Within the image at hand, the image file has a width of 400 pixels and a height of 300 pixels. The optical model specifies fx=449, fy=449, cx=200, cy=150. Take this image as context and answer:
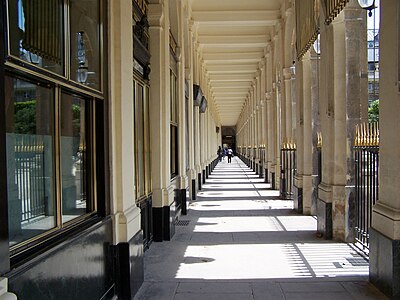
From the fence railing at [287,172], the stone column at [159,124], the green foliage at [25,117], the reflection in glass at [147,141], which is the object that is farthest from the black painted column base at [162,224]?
the fence railing at [287,172]

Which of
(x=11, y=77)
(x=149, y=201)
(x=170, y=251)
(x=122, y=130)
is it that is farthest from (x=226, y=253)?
(x=11, y=77)

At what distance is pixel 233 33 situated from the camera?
62.2 feet

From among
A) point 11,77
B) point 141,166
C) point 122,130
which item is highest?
point 11,77

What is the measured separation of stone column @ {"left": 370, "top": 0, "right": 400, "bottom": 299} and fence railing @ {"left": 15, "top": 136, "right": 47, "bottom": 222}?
3.62 m

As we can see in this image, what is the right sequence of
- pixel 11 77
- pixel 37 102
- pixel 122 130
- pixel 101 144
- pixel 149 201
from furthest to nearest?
pixel 149 201 < pixel 122 130 < pixel 101 144 < pixel 37 102 < pixel 11 77

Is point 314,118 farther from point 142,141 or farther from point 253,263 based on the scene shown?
point 253,263

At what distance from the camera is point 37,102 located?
3.22 meters

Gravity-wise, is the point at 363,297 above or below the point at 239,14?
below

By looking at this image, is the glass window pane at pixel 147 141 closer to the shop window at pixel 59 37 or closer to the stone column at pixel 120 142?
the stone column at pixel 120 142

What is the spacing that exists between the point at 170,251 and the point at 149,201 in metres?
0.95

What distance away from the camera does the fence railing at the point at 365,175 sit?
645 cm

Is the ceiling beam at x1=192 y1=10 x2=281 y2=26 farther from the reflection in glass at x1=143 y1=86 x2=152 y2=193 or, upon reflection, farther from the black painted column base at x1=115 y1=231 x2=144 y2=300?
the black painted column base at x1=115 y1=231 x2=144 y2=300

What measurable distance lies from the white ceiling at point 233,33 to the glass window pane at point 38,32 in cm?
1224

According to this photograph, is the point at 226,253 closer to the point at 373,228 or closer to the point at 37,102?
Result: the point at 373,228
